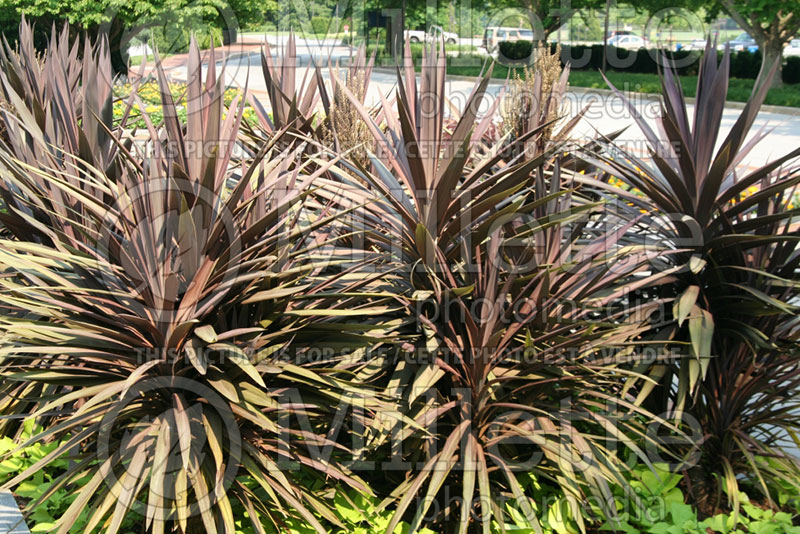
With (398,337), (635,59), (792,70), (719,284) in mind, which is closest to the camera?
(398,337)

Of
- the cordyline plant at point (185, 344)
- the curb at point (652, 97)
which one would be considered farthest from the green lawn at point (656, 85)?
the cordyline plant at point (185, 344)

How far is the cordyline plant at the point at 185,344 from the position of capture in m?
2.40

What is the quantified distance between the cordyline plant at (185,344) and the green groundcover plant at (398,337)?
0.04 ft

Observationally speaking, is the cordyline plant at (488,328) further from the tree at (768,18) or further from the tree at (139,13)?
the tree at (768,18)

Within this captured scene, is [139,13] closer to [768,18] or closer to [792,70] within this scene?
[768,18]

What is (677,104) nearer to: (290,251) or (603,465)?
(603,465)

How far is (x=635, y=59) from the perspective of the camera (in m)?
27.7

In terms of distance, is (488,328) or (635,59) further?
(635,59)

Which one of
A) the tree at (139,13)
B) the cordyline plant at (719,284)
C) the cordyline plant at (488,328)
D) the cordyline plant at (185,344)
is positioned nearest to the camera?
the cordyline plant at (185,344)

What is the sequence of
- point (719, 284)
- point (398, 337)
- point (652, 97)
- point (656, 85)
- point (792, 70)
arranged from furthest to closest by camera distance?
point (792, 70)
point (656, 85)
point (652, 97)
point (719, 284)
point (398, 337)

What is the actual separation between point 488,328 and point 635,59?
27452 millimetres

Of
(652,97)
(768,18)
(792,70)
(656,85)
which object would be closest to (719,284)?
(652,97)

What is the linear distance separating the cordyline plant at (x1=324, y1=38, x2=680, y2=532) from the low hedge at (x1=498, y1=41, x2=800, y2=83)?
736 inches

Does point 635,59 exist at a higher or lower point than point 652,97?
higher
